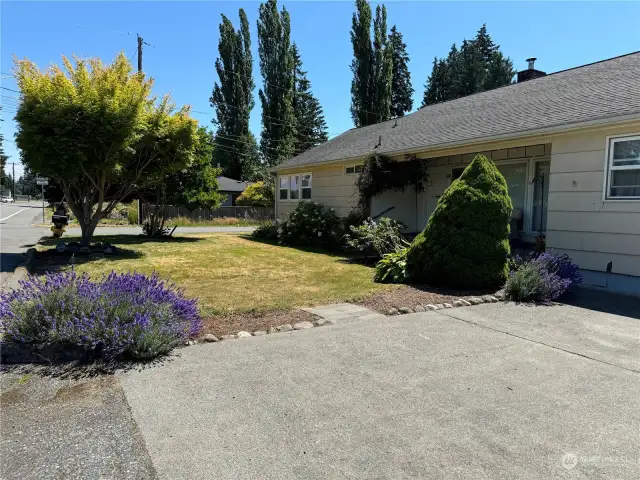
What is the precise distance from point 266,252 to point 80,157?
5371 millimetres

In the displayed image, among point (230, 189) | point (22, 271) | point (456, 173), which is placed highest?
point (230, 189)

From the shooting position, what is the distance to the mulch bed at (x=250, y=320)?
500 cm

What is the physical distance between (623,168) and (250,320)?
681 centimetres

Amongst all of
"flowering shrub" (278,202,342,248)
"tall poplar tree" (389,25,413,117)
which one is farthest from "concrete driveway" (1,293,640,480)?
"tall poplar tree" (389,25,413,117)

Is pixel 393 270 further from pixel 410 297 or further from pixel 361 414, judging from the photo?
pixel 361 414

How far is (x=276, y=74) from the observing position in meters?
39.0

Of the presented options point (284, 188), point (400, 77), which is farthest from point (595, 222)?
point (400, 77)

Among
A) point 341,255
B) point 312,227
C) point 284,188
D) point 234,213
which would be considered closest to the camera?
point 341,255

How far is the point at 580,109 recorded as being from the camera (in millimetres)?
8289

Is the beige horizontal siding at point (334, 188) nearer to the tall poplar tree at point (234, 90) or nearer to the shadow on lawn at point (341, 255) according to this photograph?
the shadow on lawn at point (341, 255)

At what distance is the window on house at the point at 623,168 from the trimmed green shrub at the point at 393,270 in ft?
12.4

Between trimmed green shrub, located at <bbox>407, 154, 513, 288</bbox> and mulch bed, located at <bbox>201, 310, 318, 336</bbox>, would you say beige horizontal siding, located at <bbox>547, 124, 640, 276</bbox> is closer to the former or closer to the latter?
trimmed green shrub, located at <bbox>407, 154, 513, 288</bbox>

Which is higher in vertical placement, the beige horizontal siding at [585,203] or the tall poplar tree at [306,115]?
the tall poplar tree at [306,115]

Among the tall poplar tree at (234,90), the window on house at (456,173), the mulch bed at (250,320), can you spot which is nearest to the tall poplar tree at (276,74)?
the tall poplar tree at (234,90)
